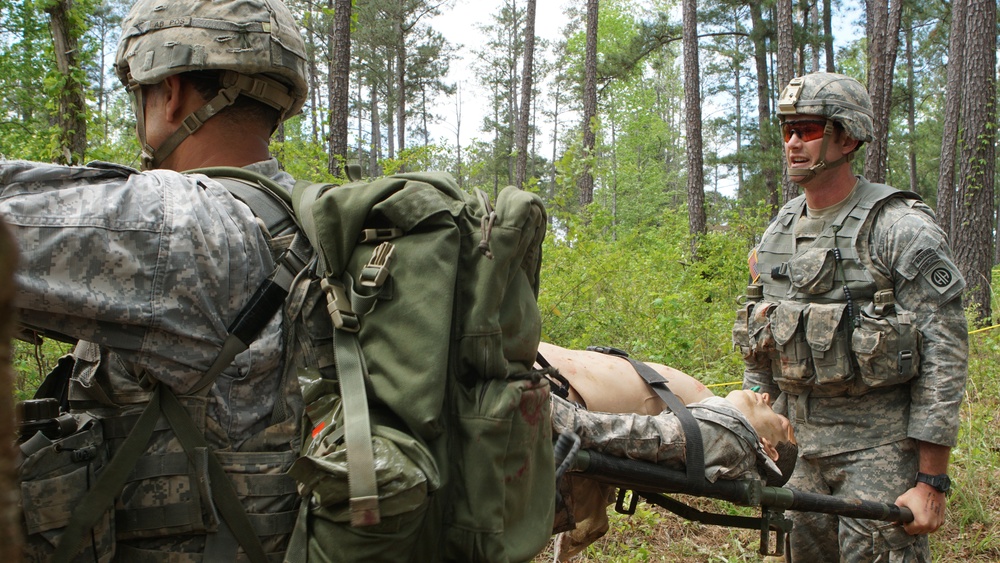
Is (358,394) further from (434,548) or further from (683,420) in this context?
(683,420)

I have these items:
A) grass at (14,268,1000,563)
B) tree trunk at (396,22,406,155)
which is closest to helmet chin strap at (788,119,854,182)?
grass at (14,268,1000,563)

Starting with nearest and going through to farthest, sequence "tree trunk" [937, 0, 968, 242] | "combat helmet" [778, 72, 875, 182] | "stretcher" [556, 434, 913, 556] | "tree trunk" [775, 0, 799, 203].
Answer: "stretcher" [556, 434, 913, 556] → "combat helmet" [778, 72, 875, 182] → "tree trunk" [937, 0, 968, 242] → "tree trunk" [775, 0, 799, 203]

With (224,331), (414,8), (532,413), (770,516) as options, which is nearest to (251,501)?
(224,331)

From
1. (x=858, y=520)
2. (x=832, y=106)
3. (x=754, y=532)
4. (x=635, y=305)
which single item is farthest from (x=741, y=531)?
(x=635, y=305)

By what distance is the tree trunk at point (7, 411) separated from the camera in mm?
439

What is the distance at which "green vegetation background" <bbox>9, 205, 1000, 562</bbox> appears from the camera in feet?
14.9

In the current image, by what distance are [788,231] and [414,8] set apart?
30089 mm

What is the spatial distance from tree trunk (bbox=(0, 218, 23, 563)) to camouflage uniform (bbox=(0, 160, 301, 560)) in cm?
105

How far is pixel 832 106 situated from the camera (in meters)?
3.74

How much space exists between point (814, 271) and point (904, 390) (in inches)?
27.0

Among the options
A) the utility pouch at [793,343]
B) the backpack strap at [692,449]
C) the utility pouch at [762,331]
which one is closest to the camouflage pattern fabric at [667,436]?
the backpack strap at [692,449]

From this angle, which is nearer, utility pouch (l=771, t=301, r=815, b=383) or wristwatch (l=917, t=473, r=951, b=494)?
wristwatch (l=917, t=473, r=951, b=494)

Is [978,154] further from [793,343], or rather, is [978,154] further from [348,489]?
[348,489]

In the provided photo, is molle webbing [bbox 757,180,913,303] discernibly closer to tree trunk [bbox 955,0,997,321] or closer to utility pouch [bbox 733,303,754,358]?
utility pouch [bbox 733,303,754,358]
